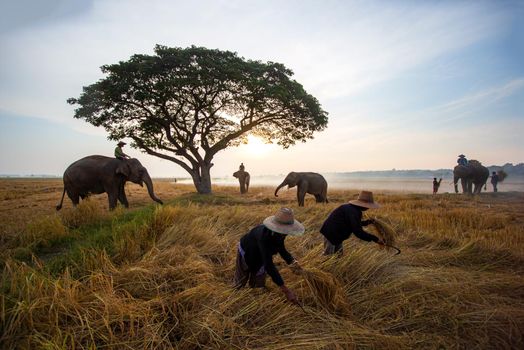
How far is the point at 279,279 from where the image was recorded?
3502 mm

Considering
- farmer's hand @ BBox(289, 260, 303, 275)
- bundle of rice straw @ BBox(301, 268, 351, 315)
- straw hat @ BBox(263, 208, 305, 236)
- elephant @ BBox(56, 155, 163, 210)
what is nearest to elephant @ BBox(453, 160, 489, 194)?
elephant @ BBox(56, 155, 163, 210)

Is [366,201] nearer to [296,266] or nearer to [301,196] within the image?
[296,266]

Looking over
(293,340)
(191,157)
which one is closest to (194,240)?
(293,340)

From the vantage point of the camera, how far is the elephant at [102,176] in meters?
11.8

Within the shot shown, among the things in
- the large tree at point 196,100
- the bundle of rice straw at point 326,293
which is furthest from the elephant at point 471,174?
the bundle of rice straw at point 326,293

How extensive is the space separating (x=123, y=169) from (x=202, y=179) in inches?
327

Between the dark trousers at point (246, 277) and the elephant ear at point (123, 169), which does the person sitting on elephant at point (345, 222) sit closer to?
the dark trousers at point (246, 277)

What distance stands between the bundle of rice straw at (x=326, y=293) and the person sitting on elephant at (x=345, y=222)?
3.81 ft

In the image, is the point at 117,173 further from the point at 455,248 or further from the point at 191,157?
the point at 455,248

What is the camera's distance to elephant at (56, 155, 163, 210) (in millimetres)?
11828

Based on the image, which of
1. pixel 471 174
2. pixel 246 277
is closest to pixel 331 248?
pixel 246 277

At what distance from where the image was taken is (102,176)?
1190 centimetres

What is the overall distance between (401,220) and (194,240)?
19.7ft

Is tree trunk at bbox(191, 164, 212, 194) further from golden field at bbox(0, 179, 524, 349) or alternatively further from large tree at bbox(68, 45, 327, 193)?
golden field at bbox(0, 179, 524, 349)
